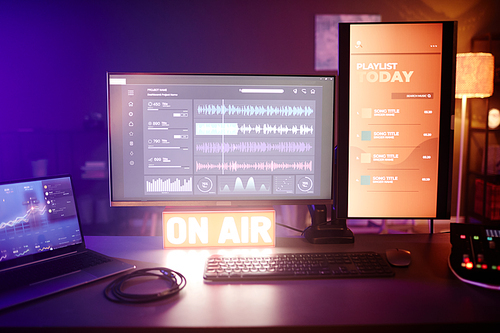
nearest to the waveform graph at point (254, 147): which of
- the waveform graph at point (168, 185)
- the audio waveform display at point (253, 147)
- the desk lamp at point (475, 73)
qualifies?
the audio waveform display at point (253, 147)

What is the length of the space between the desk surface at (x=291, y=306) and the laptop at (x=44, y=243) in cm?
7

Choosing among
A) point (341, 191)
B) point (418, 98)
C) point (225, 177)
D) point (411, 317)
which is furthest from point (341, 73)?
point (411, 317)

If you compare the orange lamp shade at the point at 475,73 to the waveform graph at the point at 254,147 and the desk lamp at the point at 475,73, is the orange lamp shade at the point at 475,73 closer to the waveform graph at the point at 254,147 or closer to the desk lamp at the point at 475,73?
the desk lamp at the point at 475,73

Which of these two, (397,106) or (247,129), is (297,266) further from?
(397,106)

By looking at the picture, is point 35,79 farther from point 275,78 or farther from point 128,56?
point 275,78

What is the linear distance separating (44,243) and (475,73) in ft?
10.9

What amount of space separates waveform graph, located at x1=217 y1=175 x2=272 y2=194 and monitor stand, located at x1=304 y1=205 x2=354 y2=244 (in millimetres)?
225

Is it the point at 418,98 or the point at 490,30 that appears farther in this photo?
the point at 490,30

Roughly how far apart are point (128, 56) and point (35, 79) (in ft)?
2.89

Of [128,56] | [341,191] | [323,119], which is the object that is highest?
[128,56]

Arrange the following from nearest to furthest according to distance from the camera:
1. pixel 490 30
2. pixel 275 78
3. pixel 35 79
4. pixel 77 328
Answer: pixel 77 328 → pixel 275 78 → pixel 35 79 → pixel 490 30

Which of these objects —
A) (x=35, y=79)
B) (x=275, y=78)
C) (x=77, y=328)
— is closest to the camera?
(x=77, y=328)

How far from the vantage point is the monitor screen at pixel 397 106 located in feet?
3.84

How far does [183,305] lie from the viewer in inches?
29.9
